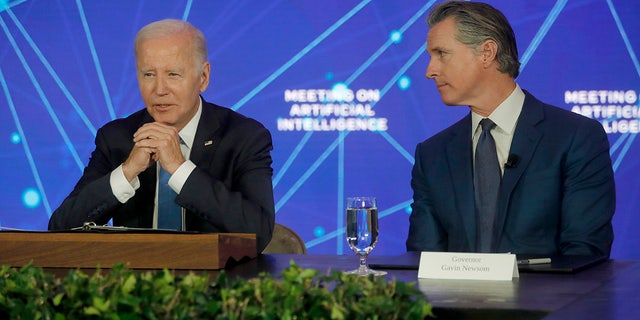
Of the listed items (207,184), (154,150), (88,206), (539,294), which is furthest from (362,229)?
(88,206)

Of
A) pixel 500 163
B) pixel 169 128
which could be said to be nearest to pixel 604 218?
pixel 500 163

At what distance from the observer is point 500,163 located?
346cm

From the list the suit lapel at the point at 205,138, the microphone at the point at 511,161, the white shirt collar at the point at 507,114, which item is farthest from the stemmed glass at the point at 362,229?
the suit lapel at the point at 205,138

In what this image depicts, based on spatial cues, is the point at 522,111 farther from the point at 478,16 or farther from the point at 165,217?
the point at 165,217

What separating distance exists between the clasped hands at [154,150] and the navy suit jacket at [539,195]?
82 cm

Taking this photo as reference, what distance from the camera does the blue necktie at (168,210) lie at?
11.6 feet

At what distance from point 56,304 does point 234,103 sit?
3.86m

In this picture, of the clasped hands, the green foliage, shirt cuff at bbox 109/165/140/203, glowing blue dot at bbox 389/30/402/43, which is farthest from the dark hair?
the green foliage

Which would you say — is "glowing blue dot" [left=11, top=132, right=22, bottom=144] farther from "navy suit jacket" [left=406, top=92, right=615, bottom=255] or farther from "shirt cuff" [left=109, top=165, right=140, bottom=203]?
"navy suit jacket" [left=406, top=92, right=615, bottom=255]

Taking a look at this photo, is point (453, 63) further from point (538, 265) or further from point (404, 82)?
point (404, 82)

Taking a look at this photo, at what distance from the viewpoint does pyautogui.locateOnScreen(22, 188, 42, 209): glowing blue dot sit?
545 centimetres

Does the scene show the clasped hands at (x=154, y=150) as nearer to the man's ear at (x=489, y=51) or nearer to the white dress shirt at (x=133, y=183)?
A: the white dress shirt at (x=133, y=183)

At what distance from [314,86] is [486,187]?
1903 millimetres

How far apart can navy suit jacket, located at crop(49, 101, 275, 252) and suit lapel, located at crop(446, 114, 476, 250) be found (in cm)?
61
